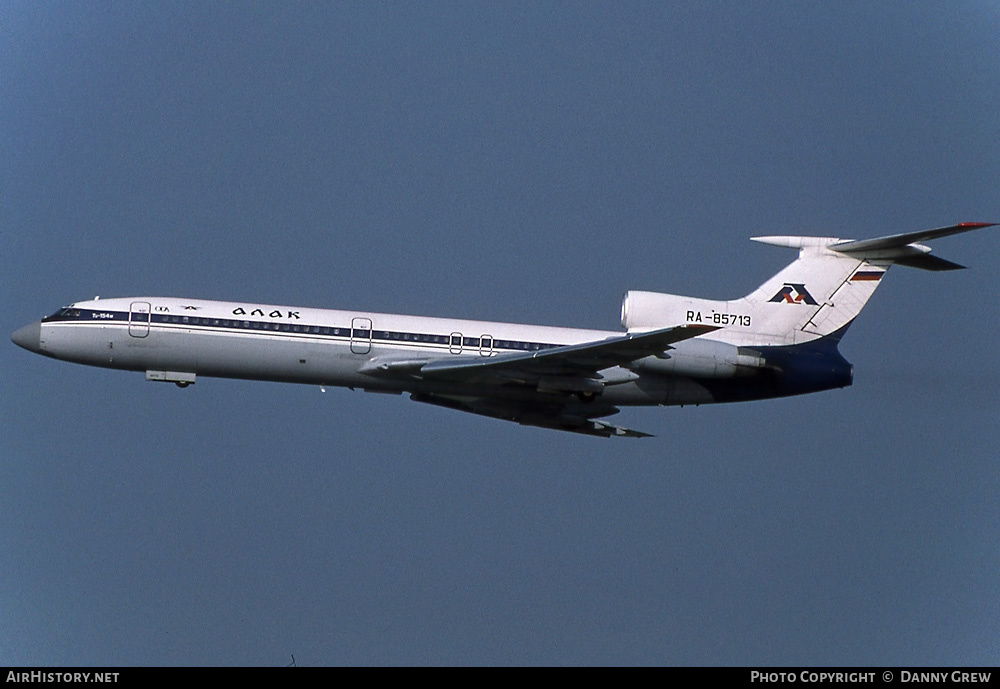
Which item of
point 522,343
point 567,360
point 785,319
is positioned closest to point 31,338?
point 522,343

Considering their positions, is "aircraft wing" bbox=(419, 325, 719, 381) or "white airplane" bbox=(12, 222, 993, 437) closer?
"aircraft wing" bbox=(419, 325, 719, 381)

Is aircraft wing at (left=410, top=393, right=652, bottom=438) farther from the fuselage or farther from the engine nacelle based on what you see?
the engine nacelle

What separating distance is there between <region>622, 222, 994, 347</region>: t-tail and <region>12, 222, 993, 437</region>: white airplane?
27mm

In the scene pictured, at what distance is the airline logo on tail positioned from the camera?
40719 millimetres

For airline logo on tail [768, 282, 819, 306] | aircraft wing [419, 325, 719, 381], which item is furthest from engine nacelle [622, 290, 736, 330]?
airline logo on tail [768, 282, 819, 306]

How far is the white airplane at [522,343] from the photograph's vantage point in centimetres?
3962

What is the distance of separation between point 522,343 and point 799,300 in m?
7.47

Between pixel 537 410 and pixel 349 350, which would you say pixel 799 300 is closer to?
pixel 537 410

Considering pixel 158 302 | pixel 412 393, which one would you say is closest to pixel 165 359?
pixel 158 302

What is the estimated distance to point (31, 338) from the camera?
135 ft

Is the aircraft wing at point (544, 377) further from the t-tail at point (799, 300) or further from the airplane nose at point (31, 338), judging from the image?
the airplane nose at point (31, 338)
